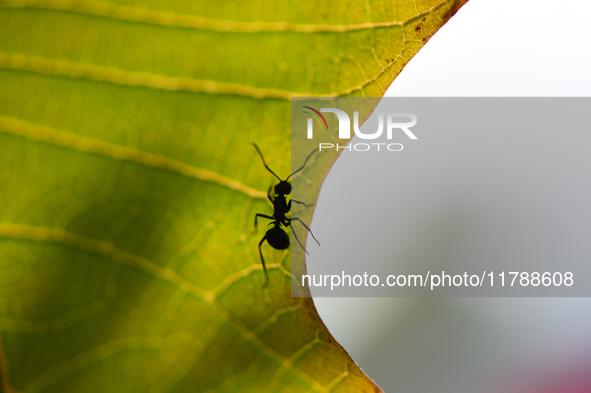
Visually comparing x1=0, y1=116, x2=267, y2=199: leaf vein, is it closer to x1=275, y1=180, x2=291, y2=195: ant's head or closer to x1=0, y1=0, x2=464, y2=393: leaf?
x1=0, y1=0, x2=464, y2=393: leaf

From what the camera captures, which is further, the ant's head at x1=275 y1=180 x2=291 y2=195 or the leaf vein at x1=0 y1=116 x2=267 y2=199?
the ant's head at x1=275 y1=180 x2=291 y2=195

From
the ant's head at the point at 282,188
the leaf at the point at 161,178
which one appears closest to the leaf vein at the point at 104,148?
the leaf at the point at 161,178

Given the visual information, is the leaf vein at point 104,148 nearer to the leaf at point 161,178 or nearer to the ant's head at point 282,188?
the leaf at point 161,178

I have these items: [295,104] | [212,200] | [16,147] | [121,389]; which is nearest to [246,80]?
[295,104]

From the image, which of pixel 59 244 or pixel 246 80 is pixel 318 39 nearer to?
pixel 246 80

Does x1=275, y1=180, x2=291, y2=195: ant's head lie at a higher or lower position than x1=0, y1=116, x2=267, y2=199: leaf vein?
lower

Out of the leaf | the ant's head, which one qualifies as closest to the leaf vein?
the leaf

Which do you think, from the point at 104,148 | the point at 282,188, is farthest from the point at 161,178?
the point at 282,188

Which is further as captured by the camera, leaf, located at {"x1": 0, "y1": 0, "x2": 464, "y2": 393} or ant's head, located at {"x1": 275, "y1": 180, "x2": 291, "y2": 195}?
ant's head, located at {"x1": 275, "y1": 180, "x2": 291, "y2": 195}
